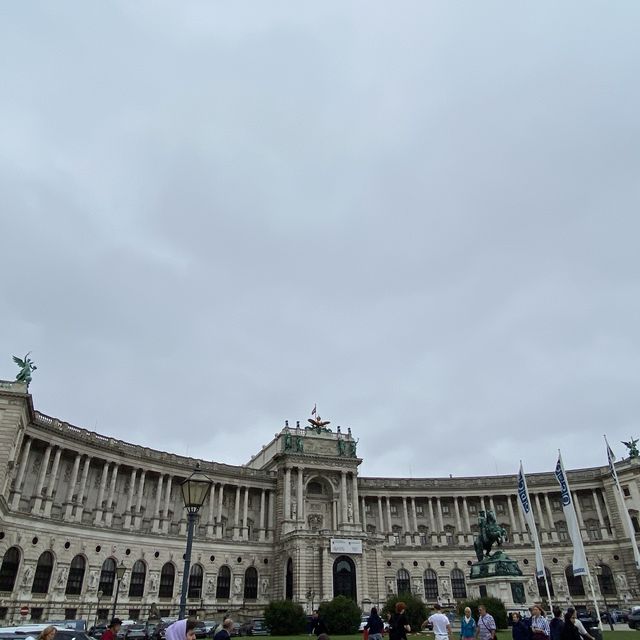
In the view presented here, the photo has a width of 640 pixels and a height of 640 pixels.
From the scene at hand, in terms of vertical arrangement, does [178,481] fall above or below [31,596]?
above

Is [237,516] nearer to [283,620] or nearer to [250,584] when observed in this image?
[250,584]

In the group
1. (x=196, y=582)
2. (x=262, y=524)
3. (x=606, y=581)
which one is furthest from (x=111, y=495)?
(x=606, y=581)

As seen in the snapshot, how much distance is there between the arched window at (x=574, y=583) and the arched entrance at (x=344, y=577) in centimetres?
3437

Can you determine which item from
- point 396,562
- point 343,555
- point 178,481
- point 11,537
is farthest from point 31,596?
point 396,562

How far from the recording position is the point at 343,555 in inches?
2781

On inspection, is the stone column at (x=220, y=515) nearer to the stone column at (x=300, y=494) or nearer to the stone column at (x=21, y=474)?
the stone column at (x=300, y=494)

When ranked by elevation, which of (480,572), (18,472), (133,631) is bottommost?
(133,631)

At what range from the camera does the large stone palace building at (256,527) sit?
56.3 metres

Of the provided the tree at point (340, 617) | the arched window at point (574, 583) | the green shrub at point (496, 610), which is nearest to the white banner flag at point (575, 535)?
the green shrub at point (496, 610)

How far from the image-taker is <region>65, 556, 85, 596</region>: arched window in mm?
57688

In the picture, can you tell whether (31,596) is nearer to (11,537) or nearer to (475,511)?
(11,537)

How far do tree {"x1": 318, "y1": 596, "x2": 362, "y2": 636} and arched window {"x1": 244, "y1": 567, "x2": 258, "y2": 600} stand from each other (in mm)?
Result: 27571

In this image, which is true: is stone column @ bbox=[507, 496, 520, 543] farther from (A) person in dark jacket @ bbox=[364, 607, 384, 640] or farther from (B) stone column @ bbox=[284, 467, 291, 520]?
(A) person in dark jacket @ bbox=[364, 607, 384, 640]

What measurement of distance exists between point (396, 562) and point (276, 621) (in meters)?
39.6
